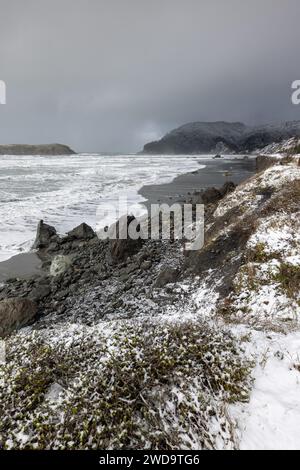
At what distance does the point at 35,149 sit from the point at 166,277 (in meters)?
201

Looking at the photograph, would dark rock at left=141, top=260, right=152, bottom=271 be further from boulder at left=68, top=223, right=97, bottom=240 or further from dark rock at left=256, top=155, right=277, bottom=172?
dark rock at left=256, top=155, right=277, bottom=172

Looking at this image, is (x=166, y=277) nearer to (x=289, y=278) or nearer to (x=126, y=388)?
(x=289, y=278)

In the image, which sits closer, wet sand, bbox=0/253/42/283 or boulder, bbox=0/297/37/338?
boulder, bbox=0/297/37/338

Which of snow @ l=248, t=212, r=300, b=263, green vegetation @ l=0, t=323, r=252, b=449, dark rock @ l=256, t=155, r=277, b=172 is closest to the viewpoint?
green vegetation @ l=0, t=323, r=252, b=449

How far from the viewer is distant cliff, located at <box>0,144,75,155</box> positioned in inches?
6909

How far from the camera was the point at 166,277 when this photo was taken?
886 centimetres

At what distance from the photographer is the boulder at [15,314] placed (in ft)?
24.7

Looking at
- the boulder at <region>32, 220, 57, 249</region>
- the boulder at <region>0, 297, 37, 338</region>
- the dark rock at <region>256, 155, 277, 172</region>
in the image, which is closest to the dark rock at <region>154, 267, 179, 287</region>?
the boulder at <region>0, 297, 37, 338</region>

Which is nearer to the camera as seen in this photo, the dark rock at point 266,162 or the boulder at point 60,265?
the boulder at point 60,265

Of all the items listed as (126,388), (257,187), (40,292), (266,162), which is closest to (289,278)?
(126,388)

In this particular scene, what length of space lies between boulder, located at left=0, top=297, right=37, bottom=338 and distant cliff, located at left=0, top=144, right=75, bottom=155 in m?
189

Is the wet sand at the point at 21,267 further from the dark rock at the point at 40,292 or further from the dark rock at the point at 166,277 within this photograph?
the dark rock at the point at 166,277

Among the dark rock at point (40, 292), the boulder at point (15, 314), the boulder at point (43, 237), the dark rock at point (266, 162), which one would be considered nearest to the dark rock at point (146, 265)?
the dark rock at point (40, 292)

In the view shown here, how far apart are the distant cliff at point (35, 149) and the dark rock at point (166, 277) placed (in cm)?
18973
